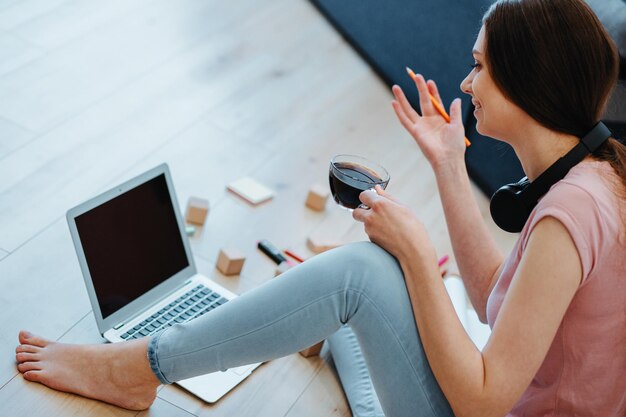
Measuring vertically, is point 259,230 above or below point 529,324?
below

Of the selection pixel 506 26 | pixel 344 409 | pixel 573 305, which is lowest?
pixel 344 409

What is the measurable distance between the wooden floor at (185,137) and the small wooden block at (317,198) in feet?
0.09

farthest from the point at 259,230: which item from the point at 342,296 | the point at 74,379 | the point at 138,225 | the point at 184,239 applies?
the point at 342,296

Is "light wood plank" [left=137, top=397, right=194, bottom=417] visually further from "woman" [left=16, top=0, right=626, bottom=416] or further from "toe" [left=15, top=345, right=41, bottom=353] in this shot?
"toe" [left=15, top=345, right=41, bottom=353]

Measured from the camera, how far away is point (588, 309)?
1.26 metres

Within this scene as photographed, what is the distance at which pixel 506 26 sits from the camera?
1.35 meters

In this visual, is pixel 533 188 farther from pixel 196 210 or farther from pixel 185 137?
pixel 185 137

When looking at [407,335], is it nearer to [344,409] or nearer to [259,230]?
[344,409]

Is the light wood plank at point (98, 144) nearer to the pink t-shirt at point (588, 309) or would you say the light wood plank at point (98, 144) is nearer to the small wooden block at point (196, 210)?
the small wooden block at point (196, 210)

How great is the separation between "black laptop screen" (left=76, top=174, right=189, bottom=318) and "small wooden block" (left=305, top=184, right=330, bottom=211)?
0.68 metres

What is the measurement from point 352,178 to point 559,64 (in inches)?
17.6

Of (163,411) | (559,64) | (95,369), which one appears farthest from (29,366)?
(559,64)

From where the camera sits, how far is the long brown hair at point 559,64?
1.29 metres

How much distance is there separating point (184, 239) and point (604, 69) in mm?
1092
